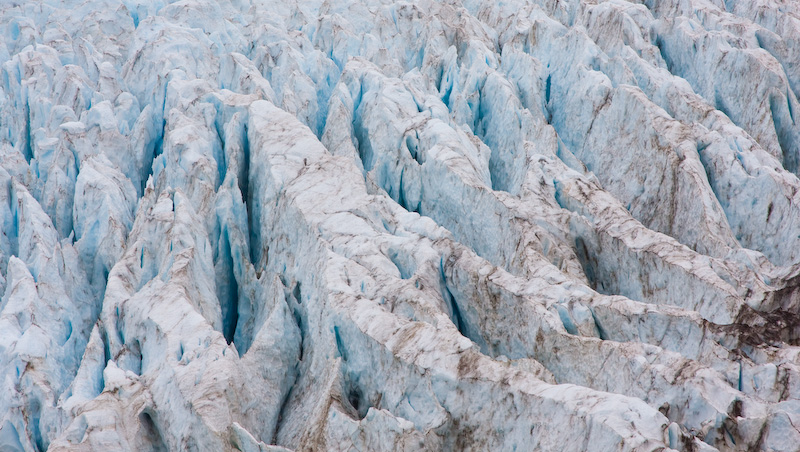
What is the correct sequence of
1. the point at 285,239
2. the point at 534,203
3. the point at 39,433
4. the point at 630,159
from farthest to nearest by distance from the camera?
the point at 630,159
the point at 534,203
the point at 285,239
the point at 39,433

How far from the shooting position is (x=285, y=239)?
13992 mm

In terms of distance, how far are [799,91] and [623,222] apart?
12.6 m

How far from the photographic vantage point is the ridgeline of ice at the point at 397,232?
9.88 metres

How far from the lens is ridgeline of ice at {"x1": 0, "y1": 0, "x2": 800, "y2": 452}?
9.88 m

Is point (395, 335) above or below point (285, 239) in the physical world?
above

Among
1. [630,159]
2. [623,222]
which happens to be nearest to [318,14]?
[630,159]

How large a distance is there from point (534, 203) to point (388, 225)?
3625mm

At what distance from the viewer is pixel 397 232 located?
1392 cm

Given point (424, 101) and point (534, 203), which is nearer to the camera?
point (534, 203)

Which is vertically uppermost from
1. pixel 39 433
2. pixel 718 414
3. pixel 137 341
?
pixel 718 414

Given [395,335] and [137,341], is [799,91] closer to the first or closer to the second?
[395,335]

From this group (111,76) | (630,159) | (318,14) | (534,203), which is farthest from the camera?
(318,14)

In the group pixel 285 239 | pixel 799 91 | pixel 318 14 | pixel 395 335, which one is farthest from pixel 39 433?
pixel 799 91

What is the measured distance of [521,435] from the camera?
9.09m
